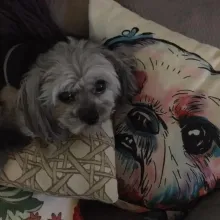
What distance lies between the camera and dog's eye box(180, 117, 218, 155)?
949 millimetres

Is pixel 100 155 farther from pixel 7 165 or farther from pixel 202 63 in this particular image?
pixel 202 63

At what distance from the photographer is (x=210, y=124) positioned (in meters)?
0.96

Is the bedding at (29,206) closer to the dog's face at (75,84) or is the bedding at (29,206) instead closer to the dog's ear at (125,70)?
the dog's face at (75,84)

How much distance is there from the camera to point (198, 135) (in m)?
0.95

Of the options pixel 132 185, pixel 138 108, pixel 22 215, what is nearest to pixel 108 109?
pixel 138 108

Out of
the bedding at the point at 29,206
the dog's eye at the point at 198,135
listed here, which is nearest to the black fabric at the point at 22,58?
the bedding at the point at 29,206

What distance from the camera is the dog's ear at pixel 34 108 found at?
39.9 inches

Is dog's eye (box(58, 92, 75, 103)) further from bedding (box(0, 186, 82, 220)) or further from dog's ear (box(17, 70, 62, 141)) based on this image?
bedding (box(0, 186, 82, 220))

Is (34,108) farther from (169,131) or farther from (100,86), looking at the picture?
(169,131)

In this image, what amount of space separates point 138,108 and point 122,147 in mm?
93

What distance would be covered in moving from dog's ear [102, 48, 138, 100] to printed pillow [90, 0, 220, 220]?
0.02 m

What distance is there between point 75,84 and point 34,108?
0.10 meters

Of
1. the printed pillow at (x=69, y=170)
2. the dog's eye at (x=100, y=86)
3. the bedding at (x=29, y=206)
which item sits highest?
the dog's eye at (x=100, y=86)

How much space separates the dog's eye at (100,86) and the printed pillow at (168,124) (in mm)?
62
